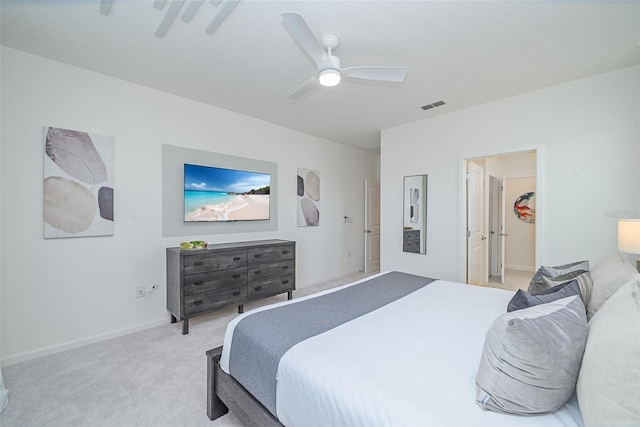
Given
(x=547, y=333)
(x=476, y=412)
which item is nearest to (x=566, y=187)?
(x=547, y=333)

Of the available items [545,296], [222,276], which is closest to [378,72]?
[545,296]

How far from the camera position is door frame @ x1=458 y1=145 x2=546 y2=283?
304 cm

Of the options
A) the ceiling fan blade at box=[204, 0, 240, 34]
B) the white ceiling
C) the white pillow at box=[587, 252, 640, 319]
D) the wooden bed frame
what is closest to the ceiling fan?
the white ceiling

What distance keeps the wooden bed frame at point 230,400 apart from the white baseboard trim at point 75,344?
5.86 feet

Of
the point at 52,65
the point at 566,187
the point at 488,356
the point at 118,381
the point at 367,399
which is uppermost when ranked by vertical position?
the point at 52,65

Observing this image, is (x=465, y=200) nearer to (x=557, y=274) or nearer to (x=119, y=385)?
(x=557, y=274)

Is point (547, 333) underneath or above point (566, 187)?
underneath

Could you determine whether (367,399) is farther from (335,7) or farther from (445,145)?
(445,145)

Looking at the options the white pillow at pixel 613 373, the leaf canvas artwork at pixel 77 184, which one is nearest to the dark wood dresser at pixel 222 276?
the leaf canvas artwork at pixel 77 184

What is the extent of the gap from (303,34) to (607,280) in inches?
87.3

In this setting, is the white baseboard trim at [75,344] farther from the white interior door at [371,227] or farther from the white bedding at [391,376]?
the white interior door at [371,227]

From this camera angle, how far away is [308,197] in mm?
4711

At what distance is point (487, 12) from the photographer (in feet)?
6.15

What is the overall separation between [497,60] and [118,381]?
414cm
